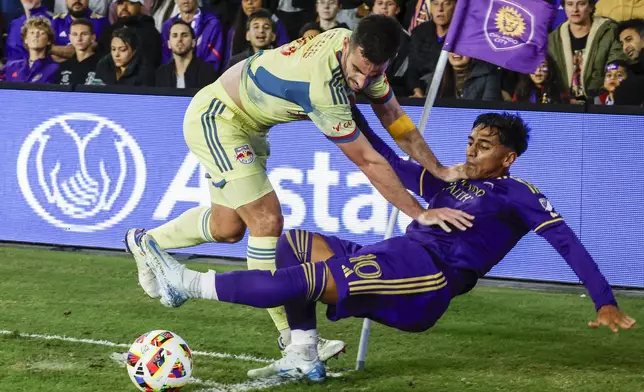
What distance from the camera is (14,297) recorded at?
27.0 ft

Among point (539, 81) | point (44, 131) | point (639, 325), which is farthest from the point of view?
point (44, 131)

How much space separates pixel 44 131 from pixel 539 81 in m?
4.52

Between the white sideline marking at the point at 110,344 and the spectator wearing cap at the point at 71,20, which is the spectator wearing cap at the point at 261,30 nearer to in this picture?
the spectator wearing cap at the point at 71,20

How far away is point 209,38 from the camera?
1125cm

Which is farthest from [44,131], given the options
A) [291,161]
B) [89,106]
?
[291,161]

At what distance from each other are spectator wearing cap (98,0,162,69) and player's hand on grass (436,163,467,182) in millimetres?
5746

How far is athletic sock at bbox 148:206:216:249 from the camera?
7066 mm

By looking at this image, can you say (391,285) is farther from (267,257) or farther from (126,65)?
(126,65)

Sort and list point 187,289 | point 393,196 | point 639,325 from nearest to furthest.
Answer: point 187,289 < point 393,196 < point 639,325

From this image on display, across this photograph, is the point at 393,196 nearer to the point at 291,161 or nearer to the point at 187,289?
the point at 187,289

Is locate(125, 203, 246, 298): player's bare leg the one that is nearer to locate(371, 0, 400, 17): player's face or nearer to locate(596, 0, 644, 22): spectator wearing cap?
locate(371, 0, 400, 17): player's face

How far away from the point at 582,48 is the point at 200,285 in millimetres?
5584

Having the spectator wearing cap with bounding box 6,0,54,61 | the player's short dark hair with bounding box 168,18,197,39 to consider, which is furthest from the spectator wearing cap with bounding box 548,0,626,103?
the spectator wearing cap with bounding box 6,0,54,61

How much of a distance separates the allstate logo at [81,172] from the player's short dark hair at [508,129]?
4730mm
